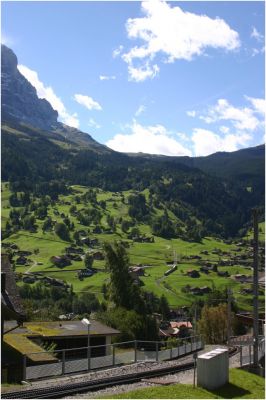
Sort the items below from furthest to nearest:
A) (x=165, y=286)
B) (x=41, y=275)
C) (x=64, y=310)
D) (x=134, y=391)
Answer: (x=41, y=275) < (x=165, y=286) < (x=64, y=310) < (x=134, y=391)

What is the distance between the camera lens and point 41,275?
19500cm

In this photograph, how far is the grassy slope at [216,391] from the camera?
19.7 metres

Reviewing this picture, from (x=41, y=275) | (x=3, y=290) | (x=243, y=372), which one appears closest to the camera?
(x=3, y=290)

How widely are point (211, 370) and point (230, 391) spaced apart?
1605mm

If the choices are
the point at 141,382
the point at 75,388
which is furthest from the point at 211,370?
the point at 75,388

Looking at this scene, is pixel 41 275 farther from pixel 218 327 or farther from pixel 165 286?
Answer: pixel 218 327

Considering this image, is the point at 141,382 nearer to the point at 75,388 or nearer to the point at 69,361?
the point at 69,361

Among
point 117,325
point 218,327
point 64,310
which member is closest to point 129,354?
point 117,325

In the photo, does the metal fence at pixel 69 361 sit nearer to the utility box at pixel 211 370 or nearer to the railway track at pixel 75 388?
the railway track at pixel 75 388

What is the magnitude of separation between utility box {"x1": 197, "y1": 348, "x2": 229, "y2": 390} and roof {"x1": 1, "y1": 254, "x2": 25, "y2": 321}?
983cm

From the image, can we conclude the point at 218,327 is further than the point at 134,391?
Yes

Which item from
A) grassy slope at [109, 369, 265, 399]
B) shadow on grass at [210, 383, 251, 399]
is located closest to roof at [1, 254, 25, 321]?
grassy slope at [109, 369, 265, 399]

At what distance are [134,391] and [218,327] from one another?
244ft

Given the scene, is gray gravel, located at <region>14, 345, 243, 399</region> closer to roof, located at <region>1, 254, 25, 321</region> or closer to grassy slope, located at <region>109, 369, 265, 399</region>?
grassy slope, located at <region>109, 369, 265, 399</region>
